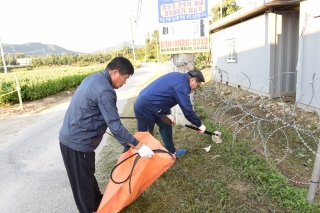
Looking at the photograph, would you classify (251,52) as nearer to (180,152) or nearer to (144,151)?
(180,152)

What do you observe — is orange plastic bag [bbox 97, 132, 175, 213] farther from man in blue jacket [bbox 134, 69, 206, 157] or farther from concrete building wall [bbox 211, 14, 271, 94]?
concrete building wall [bbox 211, 14, 271, 94]

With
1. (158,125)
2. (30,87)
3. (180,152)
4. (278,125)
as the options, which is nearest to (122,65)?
(158,125)

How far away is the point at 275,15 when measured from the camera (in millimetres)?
7242

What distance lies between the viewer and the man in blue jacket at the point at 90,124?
2062 millimetres

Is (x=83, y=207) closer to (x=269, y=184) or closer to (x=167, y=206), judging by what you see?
(x=167, y=206)

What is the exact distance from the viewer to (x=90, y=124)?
2.20 metres

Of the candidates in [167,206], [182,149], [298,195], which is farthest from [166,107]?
[298,195]

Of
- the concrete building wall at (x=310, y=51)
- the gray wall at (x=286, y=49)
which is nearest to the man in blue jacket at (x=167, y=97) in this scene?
the concrete building wall at (x=310, y=51)

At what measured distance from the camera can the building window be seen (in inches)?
415

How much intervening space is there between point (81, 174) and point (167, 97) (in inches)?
59.0

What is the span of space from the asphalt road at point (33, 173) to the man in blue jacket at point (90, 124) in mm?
773

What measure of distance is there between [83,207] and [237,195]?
1.72 meters

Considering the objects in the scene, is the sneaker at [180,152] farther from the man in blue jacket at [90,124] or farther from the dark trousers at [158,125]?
the man in blue jacket at [90,124]

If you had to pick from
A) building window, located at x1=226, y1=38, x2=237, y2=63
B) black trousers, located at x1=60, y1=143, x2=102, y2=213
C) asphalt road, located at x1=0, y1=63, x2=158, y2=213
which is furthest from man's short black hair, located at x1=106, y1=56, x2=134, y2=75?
building window, located at x1=226, y1=38, x2=237, y2=63
